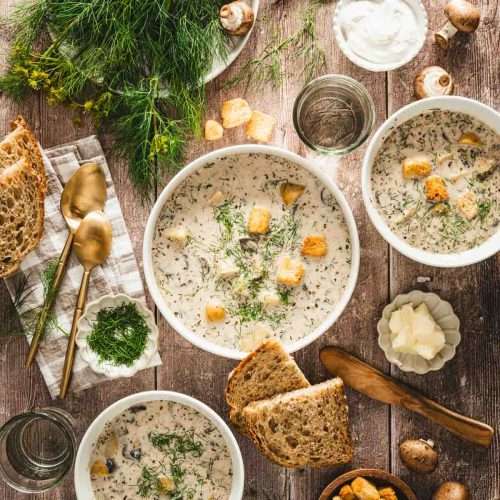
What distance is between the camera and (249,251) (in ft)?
8.07

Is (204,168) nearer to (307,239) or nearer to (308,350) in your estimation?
(307,239)

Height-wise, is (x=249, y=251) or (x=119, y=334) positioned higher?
(x=249, y=251)

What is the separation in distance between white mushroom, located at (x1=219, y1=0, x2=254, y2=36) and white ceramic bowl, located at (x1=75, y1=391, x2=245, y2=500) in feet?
3.86

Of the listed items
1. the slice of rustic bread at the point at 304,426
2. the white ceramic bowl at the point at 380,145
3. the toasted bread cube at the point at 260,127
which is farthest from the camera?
the toasted bread cube at the point at 260,127

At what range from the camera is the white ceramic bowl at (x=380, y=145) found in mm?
2295

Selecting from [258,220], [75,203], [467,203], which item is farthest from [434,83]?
[75,203]

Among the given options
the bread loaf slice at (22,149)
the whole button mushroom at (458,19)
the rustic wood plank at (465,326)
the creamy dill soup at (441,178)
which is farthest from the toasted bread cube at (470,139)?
the bread loaf slice at (22,149)

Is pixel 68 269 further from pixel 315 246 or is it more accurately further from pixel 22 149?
pixel 315 246

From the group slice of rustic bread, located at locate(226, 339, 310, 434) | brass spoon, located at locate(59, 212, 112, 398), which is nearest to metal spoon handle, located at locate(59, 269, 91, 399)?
brass spoon, located at locate(59, 212, 112, 398)

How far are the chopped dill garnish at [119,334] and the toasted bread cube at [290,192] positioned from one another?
600 mm

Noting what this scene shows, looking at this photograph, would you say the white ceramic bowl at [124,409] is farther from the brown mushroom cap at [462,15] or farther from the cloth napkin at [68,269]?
the brown mushroom cap at [462,15]

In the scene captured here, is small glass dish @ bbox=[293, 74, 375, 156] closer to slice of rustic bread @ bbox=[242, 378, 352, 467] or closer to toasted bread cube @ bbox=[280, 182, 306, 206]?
toasted bread cube @ bbox=[280, 182, 306, 206]

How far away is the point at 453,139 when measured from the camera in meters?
2.38

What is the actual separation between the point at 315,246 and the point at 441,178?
0.44 m
